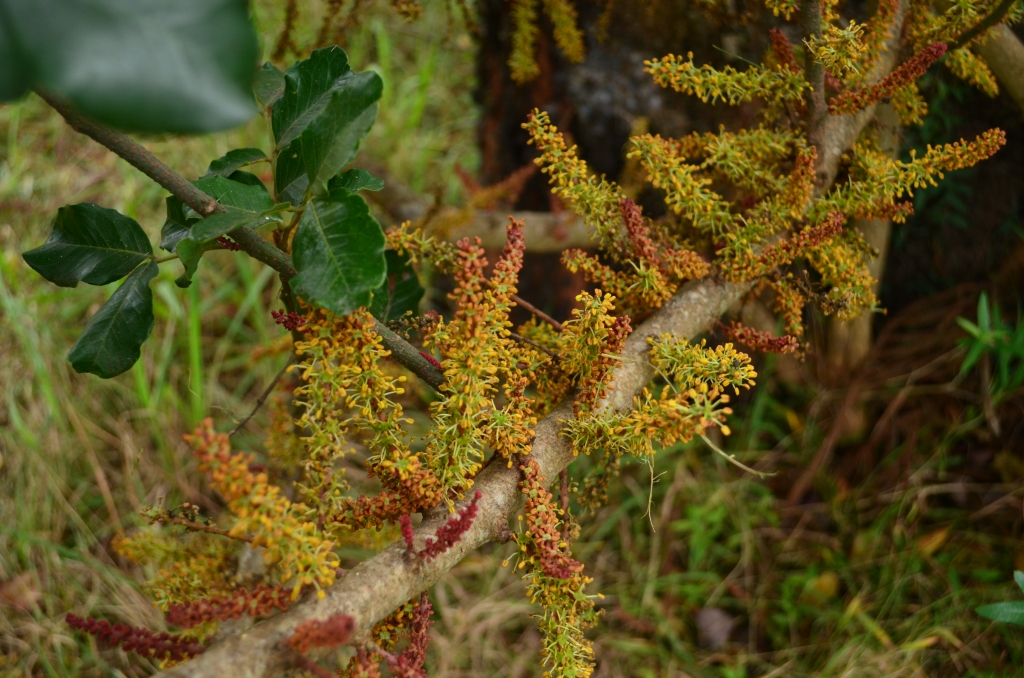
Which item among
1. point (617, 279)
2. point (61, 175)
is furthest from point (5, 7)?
point (61, 175)

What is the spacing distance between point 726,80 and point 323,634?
73 centimetres

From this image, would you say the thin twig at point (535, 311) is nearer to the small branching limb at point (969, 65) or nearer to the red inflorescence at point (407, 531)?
the red inflorescence at point (407, 531)

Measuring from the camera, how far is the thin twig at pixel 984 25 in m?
0.85

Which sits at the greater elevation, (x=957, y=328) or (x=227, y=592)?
(x=957, y=328)

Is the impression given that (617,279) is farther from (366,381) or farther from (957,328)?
(957,328)

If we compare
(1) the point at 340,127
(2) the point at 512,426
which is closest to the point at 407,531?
(2) the point at 512,426

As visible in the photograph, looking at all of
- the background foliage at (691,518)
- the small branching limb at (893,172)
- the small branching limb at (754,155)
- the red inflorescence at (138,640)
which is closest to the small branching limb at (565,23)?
the background foliage at (691,518)

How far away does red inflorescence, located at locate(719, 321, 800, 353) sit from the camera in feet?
2.53

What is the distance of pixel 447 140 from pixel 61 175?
4.43 feet

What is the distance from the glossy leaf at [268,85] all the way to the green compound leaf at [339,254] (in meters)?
0.26

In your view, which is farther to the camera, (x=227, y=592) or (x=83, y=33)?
(x=227, y=592)

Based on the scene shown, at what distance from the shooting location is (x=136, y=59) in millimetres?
484

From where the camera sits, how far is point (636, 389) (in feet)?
2.67

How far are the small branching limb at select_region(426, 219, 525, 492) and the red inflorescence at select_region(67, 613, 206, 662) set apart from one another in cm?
26
